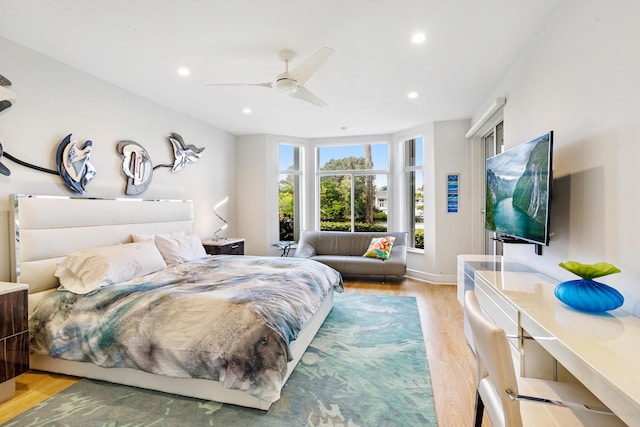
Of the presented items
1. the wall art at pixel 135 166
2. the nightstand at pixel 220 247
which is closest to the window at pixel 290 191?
the nightstand at pixel 220 247

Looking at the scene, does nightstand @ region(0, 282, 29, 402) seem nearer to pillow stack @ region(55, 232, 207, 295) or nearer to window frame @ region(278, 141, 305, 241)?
pillow stack @ region(55, 232, 207, 295)

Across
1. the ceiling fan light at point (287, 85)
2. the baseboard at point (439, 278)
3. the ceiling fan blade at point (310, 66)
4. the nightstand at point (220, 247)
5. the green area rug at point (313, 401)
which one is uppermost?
the ceiling fan blade at point (310, 66)

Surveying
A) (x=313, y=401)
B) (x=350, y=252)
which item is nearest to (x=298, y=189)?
(x=350, y=252)

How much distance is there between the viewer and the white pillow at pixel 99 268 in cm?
254

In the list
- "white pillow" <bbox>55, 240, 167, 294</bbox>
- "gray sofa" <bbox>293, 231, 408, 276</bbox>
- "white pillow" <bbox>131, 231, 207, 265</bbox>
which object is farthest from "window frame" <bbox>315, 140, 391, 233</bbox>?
"white pillow" <bbox>55, 240, 167, 294</bbox>

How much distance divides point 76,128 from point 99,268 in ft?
4.93

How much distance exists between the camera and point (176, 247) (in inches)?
142

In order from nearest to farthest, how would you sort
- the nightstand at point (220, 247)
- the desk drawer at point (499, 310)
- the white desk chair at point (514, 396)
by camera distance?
the white desk chair at point (514, 396) < the desk drawer at point (499, 310) < the nightstand at point (220, 247)

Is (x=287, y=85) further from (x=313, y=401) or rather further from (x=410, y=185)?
(x=410, y=185)

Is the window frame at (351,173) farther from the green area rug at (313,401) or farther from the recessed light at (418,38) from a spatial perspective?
the green area rug at (313,401)

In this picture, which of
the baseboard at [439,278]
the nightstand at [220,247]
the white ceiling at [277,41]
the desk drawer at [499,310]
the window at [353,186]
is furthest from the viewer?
the window at [353,186]

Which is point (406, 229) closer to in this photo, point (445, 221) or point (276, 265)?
point (445, 221)

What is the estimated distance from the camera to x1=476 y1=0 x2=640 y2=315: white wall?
4.97 feet

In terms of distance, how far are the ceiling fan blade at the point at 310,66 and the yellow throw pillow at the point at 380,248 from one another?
11.4 ft
